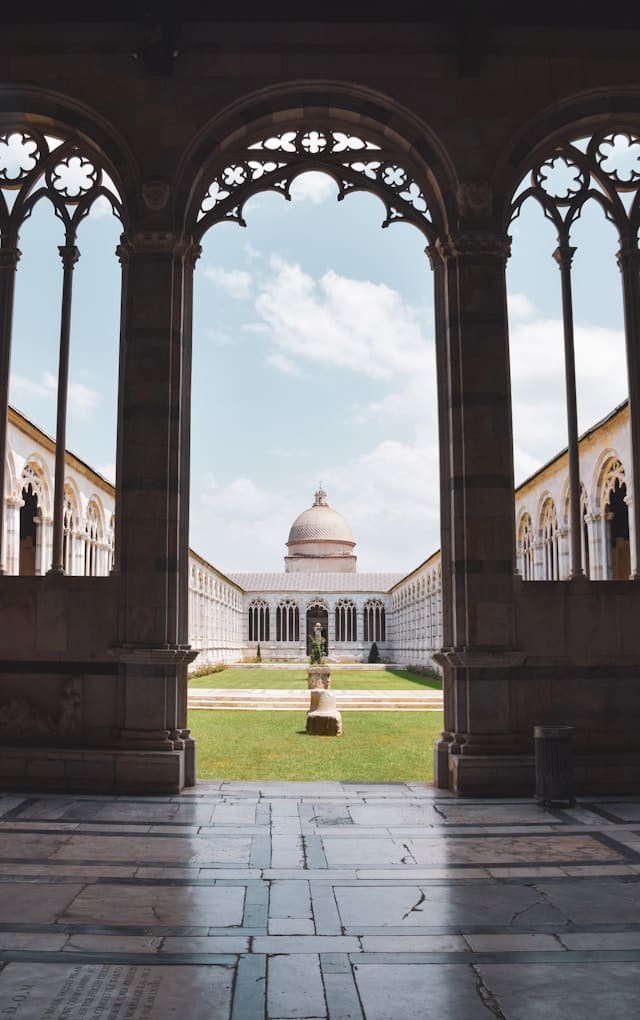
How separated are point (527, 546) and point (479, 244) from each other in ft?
94.2

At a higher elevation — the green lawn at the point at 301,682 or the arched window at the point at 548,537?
the arched window at the point at 548,537

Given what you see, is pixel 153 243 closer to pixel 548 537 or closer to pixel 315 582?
pixel 548 537

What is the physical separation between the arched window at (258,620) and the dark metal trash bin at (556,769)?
69.1m

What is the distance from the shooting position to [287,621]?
253ft

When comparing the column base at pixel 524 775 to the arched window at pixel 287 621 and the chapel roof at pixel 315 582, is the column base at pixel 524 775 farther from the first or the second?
the arched window at pixel 287 621

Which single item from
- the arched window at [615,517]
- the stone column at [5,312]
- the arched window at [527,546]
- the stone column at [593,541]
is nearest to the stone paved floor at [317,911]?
the stone column at [5,312]

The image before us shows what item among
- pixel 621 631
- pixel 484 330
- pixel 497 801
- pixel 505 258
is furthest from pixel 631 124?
pixel 497 801

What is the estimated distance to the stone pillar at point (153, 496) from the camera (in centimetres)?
879

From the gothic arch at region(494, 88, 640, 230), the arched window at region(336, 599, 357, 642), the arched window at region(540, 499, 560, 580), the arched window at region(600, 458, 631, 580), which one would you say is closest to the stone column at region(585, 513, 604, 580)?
the arched window at region(600, 458, 631, 580)

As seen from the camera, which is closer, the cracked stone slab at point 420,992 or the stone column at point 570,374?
the cracked stone slab at point 420,992

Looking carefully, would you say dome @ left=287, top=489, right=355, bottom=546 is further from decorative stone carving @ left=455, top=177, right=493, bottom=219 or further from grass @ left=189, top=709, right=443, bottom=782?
decorative stone carving @ left=455, top=177, right=493, bottom=219

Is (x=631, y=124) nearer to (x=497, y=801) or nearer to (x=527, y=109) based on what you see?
(x=527, y=109)

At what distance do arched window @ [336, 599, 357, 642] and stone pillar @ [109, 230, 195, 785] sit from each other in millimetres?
68207

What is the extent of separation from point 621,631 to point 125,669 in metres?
5.03
